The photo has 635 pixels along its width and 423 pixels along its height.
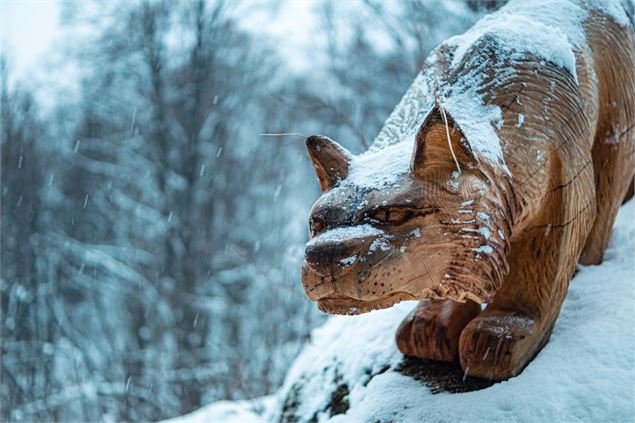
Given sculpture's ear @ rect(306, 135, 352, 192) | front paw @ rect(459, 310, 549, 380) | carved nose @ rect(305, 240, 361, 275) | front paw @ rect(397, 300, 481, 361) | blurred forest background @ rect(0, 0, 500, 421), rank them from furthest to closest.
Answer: blurred forest background @ rect(0, 0, 500, 421) < front paw @ rect(397, 300, 481, 361) < front paw @ rect(459, 310, 549, 380) < sculpture's ear @ rect(306, 135, 352, 192) < carved nose @ rect(305, 240, 361, 275)

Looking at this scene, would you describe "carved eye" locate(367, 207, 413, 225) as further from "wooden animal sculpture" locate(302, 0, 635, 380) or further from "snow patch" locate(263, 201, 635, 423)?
"snow patch" locate(263, 201, 635, 423)

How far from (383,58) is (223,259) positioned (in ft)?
16.6

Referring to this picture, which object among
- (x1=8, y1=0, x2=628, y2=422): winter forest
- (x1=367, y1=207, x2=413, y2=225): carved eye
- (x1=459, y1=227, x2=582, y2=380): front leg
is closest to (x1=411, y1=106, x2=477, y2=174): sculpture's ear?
(x1=367, y1=207, x2=413, y2=225): carved eye

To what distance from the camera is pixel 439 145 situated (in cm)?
174

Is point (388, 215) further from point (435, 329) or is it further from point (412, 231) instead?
point (435, 329)

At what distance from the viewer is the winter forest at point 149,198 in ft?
31.3

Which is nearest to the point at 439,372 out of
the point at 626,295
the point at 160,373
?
the point at 626,295

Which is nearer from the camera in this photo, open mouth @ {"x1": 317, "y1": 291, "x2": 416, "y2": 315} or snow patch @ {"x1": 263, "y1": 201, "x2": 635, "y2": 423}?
open mouth @ {"x1": 317, "y1": 291, "x2": 416, "y2": 315}

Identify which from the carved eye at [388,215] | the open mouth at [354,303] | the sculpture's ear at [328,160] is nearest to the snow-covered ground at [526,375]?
the open mouth at [354,303]

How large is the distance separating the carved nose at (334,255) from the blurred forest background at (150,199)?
713cm

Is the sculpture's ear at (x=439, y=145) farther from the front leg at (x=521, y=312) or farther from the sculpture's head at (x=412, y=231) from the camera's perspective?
the front leg at (x=521, y=312)

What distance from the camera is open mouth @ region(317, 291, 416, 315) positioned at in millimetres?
1669

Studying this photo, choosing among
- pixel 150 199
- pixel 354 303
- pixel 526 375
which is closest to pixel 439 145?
pixel 354 303

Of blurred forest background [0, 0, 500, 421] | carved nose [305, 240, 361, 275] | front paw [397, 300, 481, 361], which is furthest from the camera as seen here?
blurred forest background [0, 0, 500, 421]
